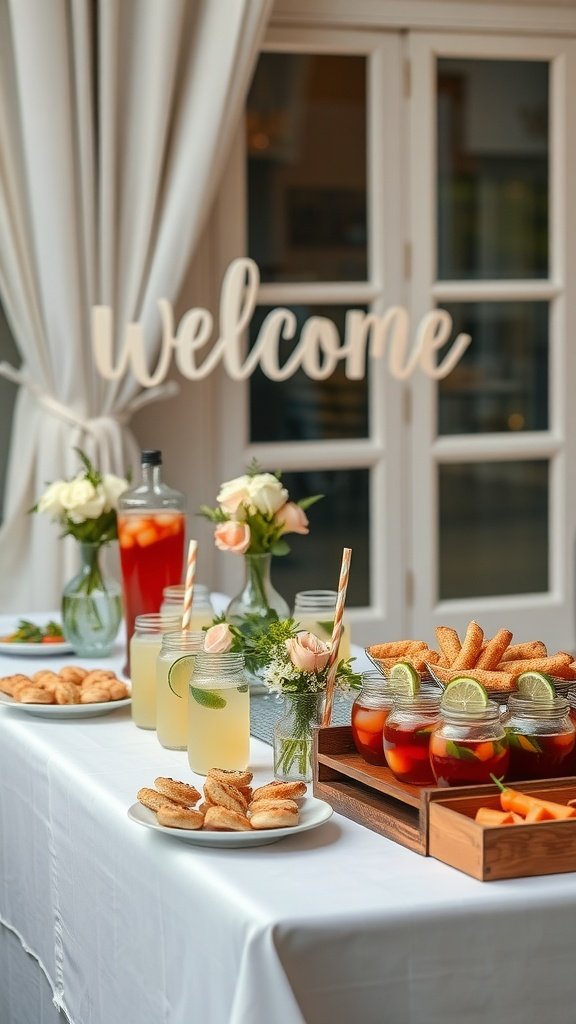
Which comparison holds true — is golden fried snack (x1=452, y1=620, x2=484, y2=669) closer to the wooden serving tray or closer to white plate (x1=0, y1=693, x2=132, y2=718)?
the wooden serving tray

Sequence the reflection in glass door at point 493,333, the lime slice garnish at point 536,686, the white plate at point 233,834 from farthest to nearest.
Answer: the reflection in glass door at point 493,333, the lime slice garnish at point 536,686, the white plate at point 233,834

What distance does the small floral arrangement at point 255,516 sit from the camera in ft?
6.68

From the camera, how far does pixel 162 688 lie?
1.78 m

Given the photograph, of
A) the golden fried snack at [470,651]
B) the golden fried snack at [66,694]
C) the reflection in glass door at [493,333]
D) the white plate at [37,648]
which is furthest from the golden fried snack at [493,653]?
the reflection in glass door at [493,333]

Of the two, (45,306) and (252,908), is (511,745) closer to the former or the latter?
(252,908)

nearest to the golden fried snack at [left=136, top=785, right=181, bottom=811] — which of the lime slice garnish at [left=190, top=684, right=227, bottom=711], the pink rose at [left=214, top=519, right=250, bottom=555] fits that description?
the lime slice garnish at [left=190, top=684, right=227, bottom=711]

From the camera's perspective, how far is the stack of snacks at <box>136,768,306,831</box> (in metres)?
1.37

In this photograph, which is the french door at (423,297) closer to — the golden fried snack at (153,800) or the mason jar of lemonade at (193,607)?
the mason jar of lemonade at (193,607)

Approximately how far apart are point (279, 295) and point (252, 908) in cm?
307

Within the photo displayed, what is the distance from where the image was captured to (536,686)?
58.1 inches

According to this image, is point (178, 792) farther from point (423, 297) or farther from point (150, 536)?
point (423, 297)

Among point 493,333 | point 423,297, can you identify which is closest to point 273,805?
point 423,297

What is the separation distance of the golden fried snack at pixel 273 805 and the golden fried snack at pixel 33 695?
24.1 inches

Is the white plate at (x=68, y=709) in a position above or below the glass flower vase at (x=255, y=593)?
below
